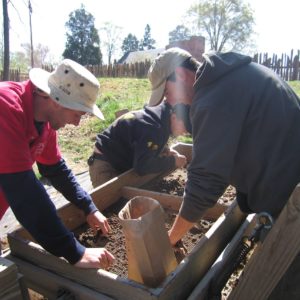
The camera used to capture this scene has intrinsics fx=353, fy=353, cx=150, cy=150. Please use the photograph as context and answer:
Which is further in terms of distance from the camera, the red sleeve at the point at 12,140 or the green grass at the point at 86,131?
the green grass at the point at 86,131

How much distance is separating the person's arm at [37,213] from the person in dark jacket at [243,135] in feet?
→ 2.00

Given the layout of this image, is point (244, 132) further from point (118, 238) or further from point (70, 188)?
point (118, 238)

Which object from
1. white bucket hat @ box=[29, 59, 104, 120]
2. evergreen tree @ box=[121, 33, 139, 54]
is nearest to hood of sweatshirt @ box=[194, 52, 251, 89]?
white bucket hat @ box=[29, 59, 104, 120]

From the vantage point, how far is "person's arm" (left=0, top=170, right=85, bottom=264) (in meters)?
1.57

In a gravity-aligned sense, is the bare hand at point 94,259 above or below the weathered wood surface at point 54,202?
above

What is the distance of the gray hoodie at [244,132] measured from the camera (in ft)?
5.33

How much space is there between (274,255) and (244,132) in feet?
1.92

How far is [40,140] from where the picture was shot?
78.4 inches

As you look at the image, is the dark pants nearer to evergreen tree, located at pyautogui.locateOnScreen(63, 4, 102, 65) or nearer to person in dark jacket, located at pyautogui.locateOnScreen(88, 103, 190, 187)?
person in dark jacket, located at pyautogui.locateOnScreen(88, 103, 190, 187)

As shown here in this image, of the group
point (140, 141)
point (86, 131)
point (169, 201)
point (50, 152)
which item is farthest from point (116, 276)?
point (86, 131)

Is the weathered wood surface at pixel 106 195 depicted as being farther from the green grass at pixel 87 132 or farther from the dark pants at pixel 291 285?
the green grass at pixel 87 132

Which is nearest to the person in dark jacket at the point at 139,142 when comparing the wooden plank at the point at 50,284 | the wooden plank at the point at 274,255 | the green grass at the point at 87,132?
the wooden plank at the point at 50,284

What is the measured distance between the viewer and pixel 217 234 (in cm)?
213

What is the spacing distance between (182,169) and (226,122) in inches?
101
